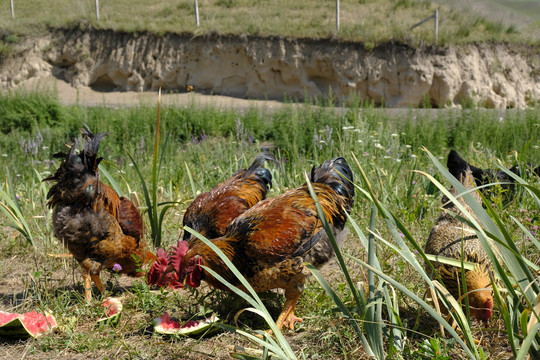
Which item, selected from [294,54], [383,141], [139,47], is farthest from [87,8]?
[383,141]

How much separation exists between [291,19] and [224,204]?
76.1ft

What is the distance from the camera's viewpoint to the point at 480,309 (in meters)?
2.77

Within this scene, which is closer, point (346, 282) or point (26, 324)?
point (26, 324)

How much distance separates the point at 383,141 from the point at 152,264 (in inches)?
183

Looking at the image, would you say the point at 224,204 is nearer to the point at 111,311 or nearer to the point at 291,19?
the point at 111,311

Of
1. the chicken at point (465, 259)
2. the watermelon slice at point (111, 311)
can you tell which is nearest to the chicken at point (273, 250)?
the watermelon slice at point (111, 311)

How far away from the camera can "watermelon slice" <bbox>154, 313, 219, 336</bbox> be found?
3.13m

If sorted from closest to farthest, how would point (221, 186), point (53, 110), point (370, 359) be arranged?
1. point (370, 359)
2. point (221, 186)
3. point (53, 110)

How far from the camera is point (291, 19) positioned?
2564cm

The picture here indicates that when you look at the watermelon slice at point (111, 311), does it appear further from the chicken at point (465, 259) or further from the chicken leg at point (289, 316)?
the chicken at point (465, 259)

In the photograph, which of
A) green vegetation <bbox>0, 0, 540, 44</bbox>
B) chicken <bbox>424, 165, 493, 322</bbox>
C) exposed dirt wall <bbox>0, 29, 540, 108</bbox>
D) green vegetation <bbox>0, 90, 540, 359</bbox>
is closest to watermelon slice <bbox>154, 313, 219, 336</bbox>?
green vegetation <bbox>0, 90, 540, 359</bbox>

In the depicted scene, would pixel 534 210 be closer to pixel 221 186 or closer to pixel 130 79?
pixel 221 186

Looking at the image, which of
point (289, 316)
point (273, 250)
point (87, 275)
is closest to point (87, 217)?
point (87, 275)

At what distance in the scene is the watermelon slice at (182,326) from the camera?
3.13 meters
